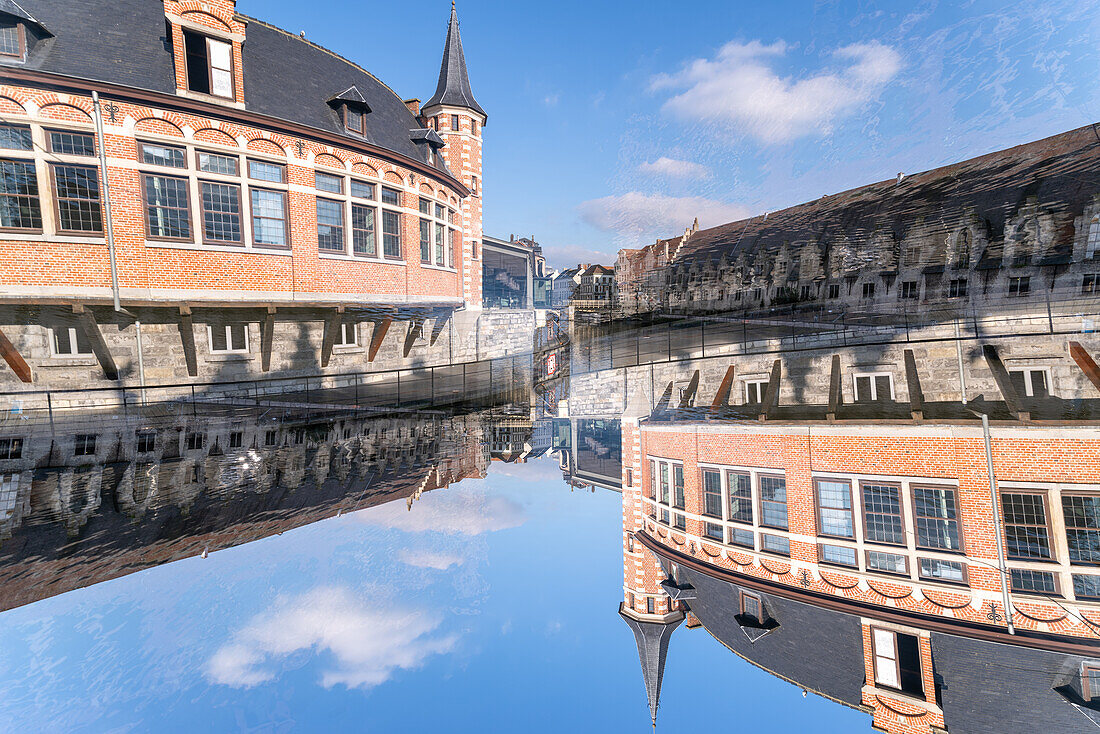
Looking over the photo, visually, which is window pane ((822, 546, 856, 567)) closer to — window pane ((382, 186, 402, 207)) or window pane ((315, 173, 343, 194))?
window pane ((382, 186, 402, 207))

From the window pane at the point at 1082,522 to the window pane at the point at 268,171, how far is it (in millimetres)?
18166

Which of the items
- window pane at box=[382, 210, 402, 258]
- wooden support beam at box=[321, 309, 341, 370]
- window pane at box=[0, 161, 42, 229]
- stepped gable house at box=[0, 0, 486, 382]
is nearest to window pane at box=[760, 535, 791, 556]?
stepped gable house at box=[0, 0, 486, 382]

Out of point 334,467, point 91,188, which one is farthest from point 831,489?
point 91,188

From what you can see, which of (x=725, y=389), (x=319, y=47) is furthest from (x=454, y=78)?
(x=725, y=389)

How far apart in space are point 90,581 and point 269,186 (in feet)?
35.0

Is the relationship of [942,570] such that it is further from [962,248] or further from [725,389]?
[962,248]

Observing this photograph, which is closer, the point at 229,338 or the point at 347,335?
the point at 229,338

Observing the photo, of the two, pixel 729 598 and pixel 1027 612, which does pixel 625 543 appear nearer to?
pixel 729 598

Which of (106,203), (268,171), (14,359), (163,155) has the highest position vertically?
(268,171)

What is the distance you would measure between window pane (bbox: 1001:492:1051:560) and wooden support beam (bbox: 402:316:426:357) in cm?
1492

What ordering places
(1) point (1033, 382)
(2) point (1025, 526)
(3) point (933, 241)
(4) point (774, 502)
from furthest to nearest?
(3) point (933, 241)
(1) point (1033, 382)
(4) point (774, 502)
(2) point (1025, 526)

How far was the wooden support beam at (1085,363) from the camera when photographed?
9648 millimetres

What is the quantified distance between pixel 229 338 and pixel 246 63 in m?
8.09

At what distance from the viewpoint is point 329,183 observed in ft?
38.2
